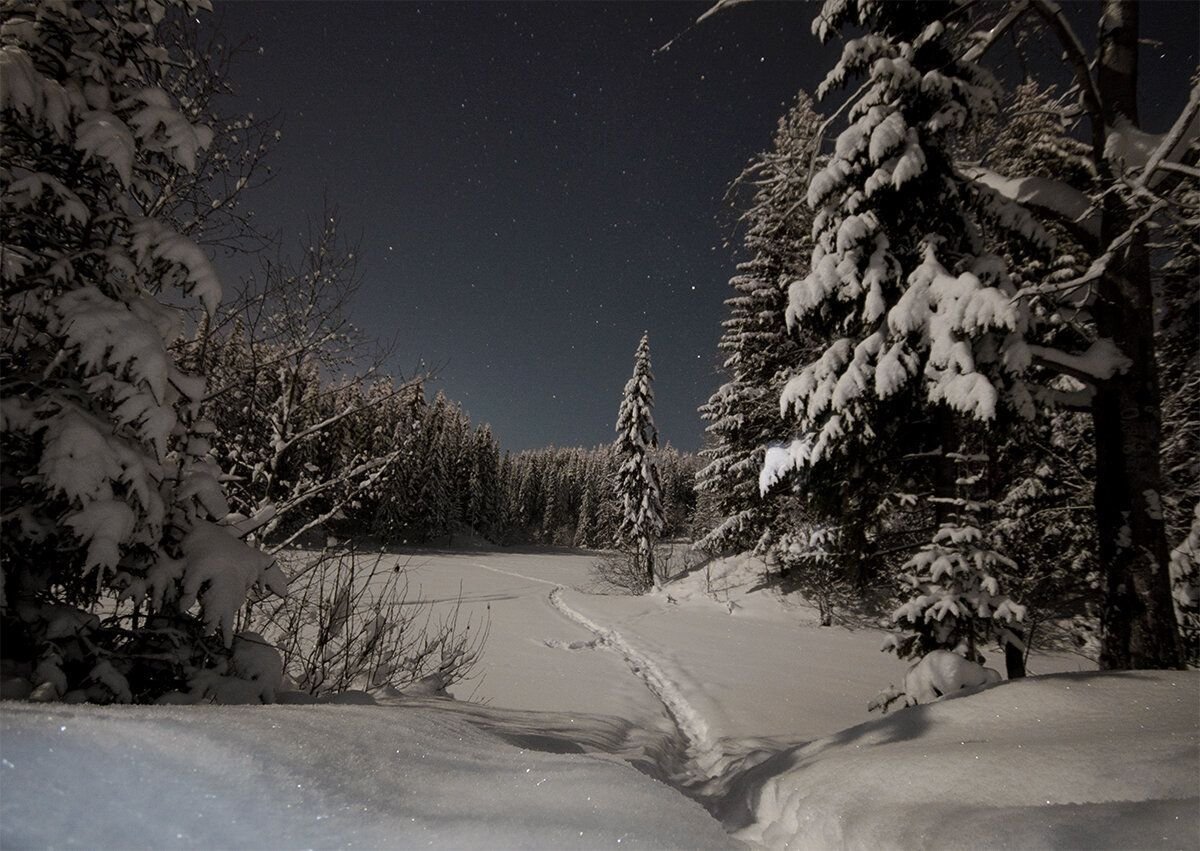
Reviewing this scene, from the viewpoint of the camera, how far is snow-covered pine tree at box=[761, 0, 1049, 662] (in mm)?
4906

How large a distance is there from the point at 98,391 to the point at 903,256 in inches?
285

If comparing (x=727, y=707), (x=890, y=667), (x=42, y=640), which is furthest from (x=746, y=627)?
(x=42, y=640)

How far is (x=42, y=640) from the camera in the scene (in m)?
2.43

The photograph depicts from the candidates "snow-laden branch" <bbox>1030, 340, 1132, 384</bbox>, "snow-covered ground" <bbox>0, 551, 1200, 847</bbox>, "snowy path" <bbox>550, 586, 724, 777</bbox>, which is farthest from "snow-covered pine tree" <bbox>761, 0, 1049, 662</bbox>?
"snowy path" <bbox>550, 586, 724, 777</bbox>

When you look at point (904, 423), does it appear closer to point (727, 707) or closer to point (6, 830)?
point (727, 707)

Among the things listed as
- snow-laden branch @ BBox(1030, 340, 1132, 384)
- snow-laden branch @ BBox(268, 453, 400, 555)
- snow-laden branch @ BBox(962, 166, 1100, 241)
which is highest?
snow-laden branch @ BBox(962, 166, 1100, 241)

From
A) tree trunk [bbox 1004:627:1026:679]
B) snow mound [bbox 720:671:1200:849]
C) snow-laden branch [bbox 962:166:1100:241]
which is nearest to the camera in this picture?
snow mound [bbox 720:671:1200:849]

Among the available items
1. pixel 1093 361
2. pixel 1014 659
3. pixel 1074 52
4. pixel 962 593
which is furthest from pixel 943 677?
pixel 1074 52

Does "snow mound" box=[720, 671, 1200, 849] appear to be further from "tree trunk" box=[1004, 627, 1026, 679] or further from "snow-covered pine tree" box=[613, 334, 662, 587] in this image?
"snow-covered pine tree" box=[613, 334, 662, 587]

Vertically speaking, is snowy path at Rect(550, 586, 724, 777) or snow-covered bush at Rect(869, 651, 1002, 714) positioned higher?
snow-covered bush at Rect(869, 651, 1002, 714)

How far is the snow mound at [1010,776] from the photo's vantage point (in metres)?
1.80

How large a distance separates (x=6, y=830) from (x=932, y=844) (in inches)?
105

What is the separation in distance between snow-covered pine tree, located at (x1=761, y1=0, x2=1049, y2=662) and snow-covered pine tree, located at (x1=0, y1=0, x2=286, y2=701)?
560cm

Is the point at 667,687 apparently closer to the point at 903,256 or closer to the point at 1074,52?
the point at 903,256
